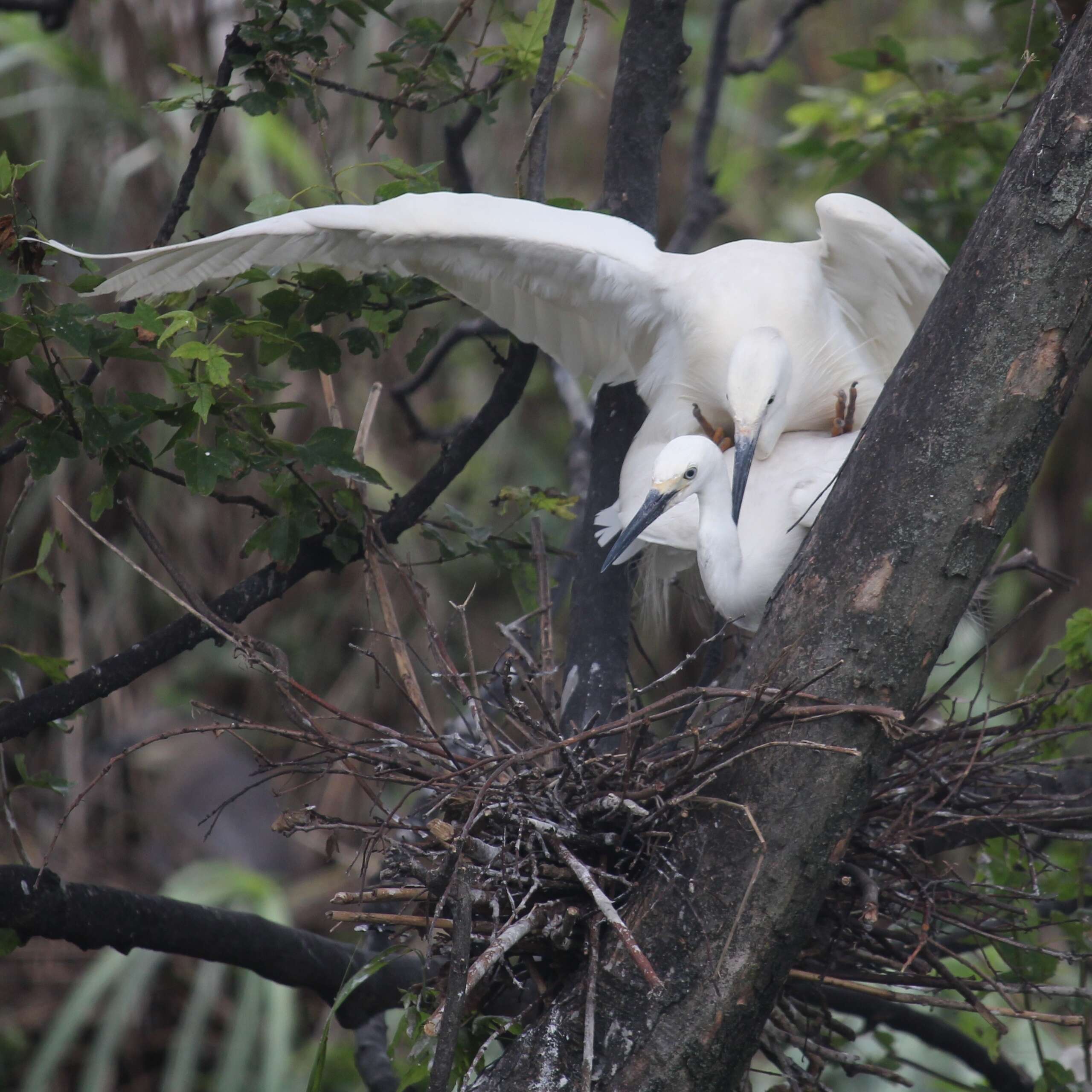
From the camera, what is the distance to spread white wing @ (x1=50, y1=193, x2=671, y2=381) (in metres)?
2.03

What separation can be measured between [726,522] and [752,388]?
0.30m

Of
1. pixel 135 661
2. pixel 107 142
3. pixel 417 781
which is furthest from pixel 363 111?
pixel 417 781

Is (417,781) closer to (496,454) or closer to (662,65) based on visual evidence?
(662,65)

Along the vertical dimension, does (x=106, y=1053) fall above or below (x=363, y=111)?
below

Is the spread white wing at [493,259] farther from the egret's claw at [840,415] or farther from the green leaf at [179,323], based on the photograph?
the egret's claw at [840,415]

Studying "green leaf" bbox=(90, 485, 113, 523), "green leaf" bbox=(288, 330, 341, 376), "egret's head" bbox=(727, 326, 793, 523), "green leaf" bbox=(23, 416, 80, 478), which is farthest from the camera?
"egret's head" bbox=(727, 326, 793, 523)

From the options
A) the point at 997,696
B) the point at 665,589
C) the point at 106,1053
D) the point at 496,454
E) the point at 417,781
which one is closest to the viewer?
the point at 417,781

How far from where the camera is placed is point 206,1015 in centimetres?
388

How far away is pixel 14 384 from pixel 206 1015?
7.10ft

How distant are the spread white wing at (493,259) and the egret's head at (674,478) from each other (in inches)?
17.0

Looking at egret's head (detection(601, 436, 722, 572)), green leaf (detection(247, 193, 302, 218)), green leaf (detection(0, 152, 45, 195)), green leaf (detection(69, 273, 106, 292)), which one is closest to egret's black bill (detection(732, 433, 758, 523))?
egret's head (detection(601, 436, 722, 572))

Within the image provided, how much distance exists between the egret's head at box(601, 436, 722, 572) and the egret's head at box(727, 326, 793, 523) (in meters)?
0.14

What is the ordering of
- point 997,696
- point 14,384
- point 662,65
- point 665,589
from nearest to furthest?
point 662,65, point 665,589, point 14,384, point 997,696

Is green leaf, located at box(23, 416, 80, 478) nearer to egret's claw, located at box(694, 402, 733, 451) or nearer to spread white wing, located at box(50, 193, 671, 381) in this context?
spread white wing, located at box(50, 193, 671, 381)
